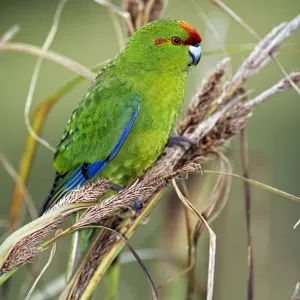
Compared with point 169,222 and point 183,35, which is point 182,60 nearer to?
point 183,35

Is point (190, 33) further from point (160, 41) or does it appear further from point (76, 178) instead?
point (76, 178)

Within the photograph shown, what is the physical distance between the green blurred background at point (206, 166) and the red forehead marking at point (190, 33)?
0.24m

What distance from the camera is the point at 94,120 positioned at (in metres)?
1.81

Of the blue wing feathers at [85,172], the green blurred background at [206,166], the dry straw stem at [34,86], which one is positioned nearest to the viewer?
the dry straw stem at [34,86]

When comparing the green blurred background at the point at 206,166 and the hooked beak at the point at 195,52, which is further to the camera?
the green blurred background at the point at 206,166

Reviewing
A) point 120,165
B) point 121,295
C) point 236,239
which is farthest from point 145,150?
point 236,239

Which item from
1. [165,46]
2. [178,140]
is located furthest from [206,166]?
[165,46]

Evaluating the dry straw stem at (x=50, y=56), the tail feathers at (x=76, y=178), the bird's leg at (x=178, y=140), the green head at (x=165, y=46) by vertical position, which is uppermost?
the green head at (x=165, y=46)

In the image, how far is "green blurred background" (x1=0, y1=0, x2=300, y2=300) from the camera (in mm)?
2154

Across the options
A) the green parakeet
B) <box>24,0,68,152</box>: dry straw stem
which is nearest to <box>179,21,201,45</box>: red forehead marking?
the green parakeet

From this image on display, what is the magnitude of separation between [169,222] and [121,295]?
3.17 ft

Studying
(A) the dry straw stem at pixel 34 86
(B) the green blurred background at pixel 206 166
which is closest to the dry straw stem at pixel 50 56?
(A) the dry straw stem at pixel 34 86

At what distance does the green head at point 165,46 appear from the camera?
5.96ft

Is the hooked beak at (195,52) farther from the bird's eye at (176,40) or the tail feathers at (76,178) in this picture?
the tail feathers at (76,178)
